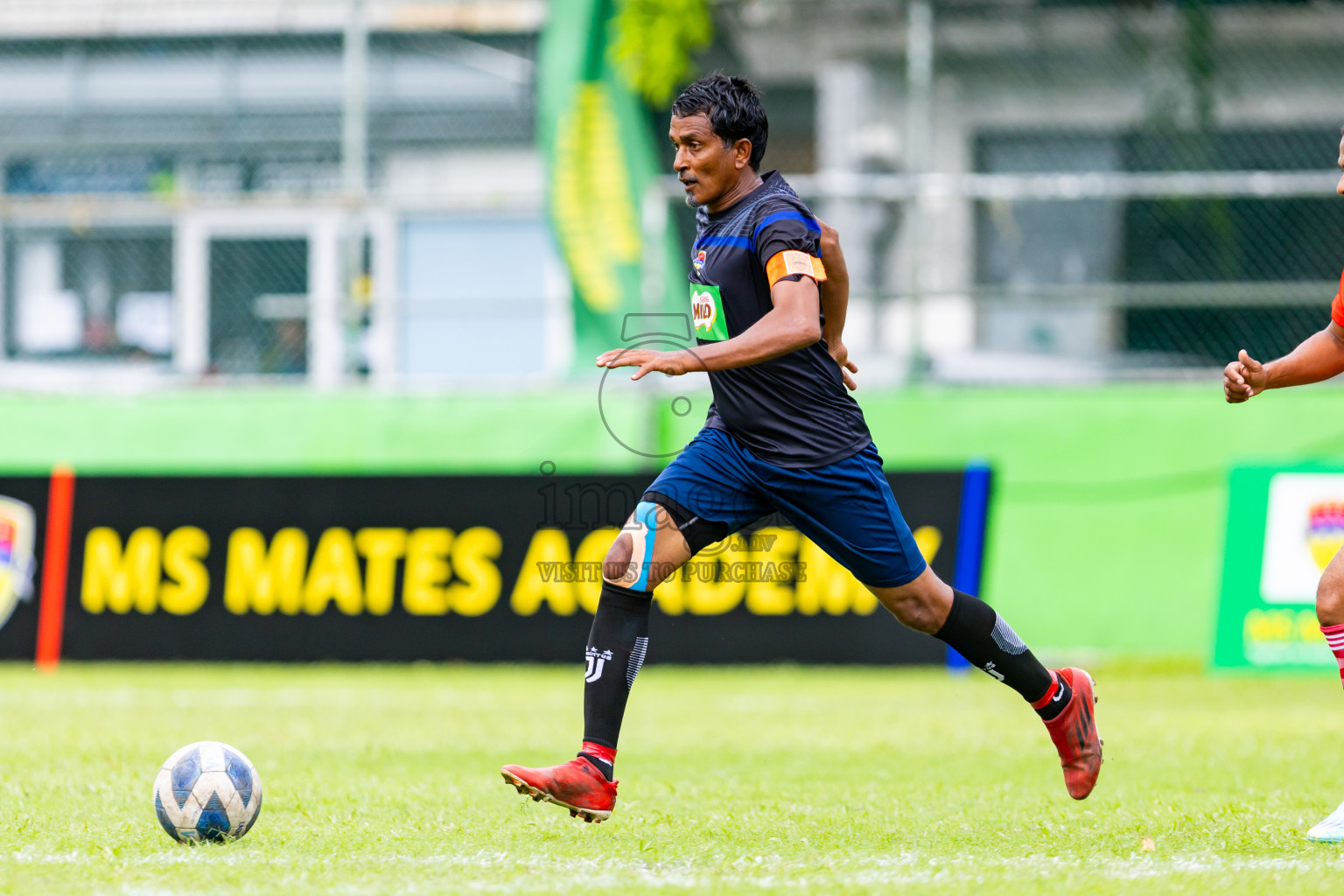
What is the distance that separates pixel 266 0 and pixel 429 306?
5.76m

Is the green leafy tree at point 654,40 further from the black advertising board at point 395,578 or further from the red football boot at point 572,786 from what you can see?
the red football boot at point 572,786

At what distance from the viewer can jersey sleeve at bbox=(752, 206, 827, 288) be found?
16.0ft

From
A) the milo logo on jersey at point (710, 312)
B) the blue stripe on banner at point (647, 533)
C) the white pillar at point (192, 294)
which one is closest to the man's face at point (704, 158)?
the milo logo on jersey at point (710, 312)

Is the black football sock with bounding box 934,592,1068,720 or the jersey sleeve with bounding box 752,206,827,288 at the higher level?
the jersey sleeve with bounding box 752,206,827,288

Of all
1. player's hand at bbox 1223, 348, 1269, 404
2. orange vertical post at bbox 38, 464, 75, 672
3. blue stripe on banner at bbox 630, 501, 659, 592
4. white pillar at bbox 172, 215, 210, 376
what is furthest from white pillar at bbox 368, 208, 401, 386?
player's hand at bbox 1223, 348, 1269, 404

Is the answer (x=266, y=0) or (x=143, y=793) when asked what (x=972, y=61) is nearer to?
(x=266, y=0)

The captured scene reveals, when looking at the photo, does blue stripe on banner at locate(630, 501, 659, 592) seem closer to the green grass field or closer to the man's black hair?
the green grass field


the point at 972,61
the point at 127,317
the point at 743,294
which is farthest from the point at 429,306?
the point at 743,294

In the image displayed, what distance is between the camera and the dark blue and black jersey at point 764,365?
504 cm

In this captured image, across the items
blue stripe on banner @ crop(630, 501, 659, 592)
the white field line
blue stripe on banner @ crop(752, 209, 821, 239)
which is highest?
blue stripe on banner @ crop(752, 209, 821, 239)

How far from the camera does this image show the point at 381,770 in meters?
6.57

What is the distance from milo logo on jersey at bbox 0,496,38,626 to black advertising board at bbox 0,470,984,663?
0.06 meters

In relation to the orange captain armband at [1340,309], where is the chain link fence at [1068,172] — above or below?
above

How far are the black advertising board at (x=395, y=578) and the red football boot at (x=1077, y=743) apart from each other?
5631 mm
